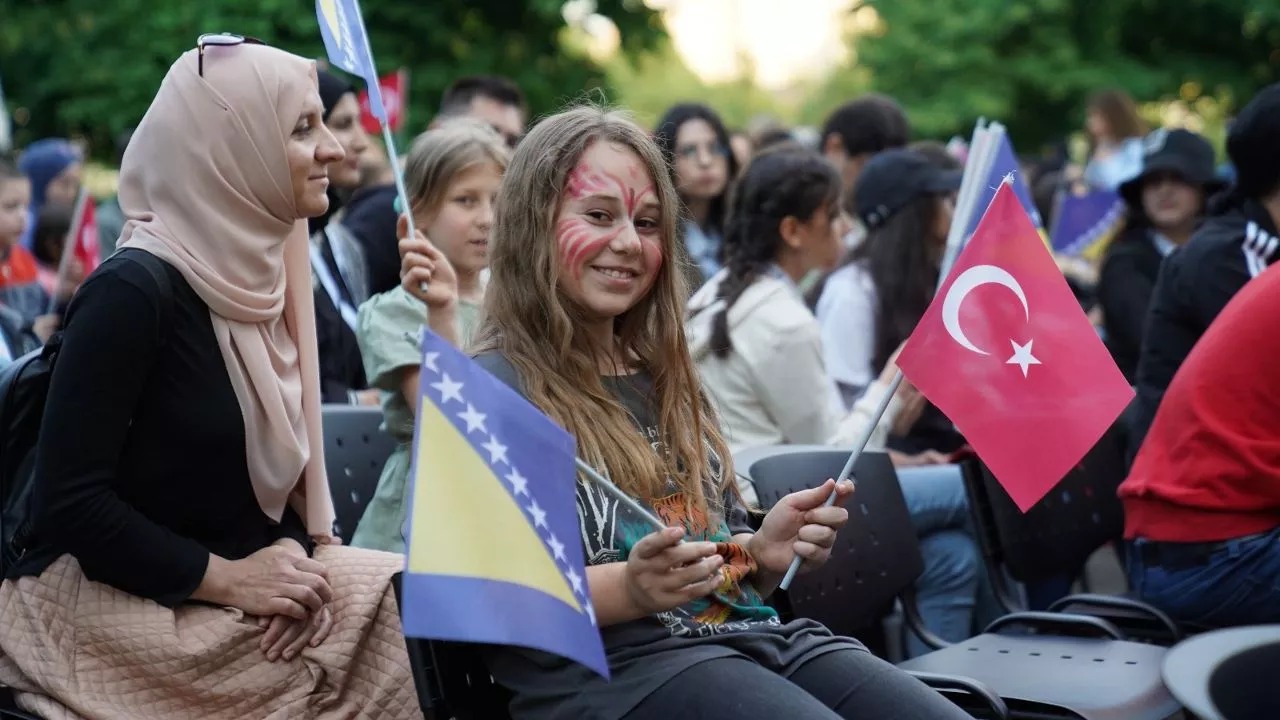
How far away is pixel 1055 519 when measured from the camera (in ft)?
15.7

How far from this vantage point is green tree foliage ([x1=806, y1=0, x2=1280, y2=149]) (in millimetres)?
20156

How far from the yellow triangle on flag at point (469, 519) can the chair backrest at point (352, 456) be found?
1896mm

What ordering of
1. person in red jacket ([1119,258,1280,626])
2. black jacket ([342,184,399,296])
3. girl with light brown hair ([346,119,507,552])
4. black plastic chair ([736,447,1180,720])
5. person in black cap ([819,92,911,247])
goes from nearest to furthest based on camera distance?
black plastic chair ([736,447,1180,720]) → girl with light brown hair ([346,119,507,552]) → person in red jacket ([1119,258,1280,626]) → black jacket ([342,184,399,296]) → person in black cap ([819,92,911,247])

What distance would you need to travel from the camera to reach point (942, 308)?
3.01m

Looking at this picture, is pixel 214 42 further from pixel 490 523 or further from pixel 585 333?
pixel 490 523

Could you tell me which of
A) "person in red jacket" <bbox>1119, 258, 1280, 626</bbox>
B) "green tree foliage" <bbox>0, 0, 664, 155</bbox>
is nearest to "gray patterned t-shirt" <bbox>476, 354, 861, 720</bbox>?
"person in red jacket" <bbox>1119, 258, 1280, 626</bbox>

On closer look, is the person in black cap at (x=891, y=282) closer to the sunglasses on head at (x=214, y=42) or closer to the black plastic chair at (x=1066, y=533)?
the black plastic chair at (x=1066, y=533)

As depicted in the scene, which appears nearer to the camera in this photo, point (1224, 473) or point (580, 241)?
point (580, 241)

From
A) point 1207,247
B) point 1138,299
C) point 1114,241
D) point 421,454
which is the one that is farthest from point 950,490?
point 421,454

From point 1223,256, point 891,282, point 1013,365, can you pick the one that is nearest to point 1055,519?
point 1223,256

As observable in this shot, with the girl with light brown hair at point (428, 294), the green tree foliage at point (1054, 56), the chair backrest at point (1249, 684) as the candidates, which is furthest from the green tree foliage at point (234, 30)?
the chair backrest at point (1249, 684)

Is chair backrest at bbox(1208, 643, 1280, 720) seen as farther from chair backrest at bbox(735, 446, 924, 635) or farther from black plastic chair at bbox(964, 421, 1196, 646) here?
black plastic chair at bbox(964, 421, 1196, 646)

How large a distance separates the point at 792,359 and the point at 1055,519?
3.15 feet

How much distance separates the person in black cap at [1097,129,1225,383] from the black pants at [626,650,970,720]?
416 centimetres
